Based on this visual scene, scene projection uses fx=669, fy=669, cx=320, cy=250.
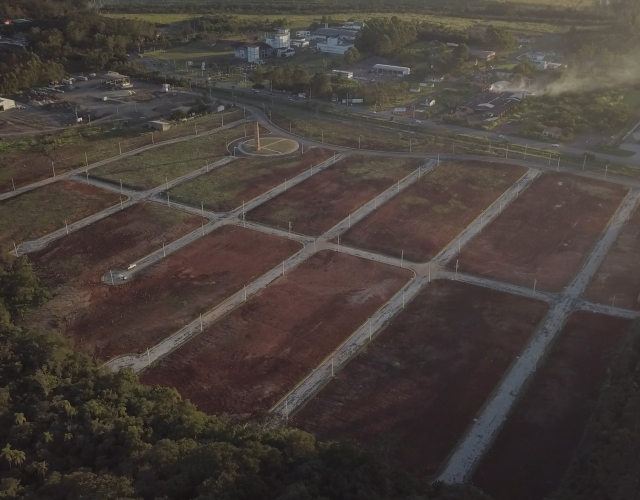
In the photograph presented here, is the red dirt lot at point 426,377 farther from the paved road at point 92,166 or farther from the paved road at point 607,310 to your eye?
the paved road at point 92,166

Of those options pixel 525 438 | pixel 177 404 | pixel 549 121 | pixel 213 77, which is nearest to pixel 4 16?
pixel 213 77

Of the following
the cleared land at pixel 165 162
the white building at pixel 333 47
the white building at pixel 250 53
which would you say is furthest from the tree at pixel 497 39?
the cleared land at pixel 165 162

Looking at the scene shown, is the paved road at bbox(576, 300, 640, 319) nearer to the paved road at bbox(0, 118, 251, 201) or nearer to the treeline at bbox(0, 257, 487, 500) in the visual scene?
the treeline at bbox(0, 257, 487, 500)

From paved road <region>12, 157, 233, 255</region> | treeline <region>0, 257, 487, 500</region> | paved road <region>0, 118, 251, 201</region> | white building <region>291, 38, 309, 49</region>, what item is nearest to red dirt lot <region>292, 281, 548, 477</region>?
treeline <region>0, 257, 487, 500</region>

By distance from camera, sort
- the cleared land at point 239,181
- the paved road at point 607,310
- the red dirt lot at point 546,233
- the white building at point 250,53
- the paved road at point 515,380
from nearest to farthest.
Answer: the paved road at point 515,380 < the paved road at point 607,310 < the red dirt lot at point 546,233 < the cleared land at point 239,181 < the white building at point 250,53

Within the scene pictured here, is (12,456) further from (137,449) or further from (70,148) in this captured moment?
(70,148)

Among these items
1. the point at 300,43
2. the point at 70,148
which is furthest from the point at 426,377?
the point at 300,43
